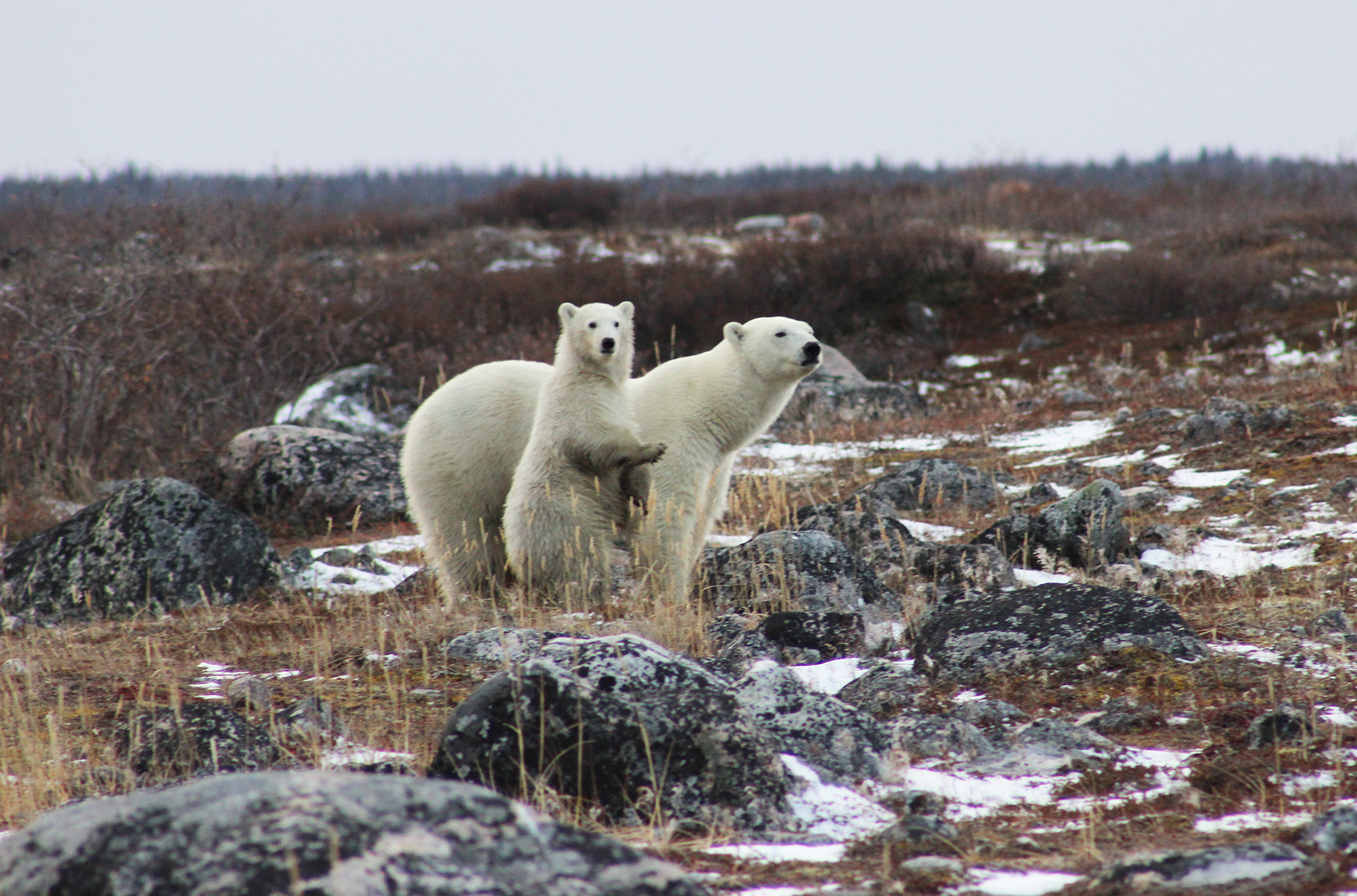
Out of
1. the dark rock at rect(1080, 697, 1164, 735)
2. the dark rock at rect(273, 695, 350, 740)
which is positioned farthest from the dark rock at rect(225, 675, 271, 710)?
the dark rock at rect(1080, 697, 1164, 735)

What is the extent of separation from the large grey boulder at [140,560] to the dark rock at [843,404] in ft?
22.0

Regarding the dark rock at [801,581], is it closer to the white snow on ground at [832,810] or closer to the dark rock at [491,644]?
the dark rock at [491,644]

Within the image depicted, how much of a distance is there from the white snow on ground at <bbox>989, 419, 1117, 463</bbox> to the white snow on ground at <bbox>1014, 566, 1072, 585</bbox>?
3703 millimetres

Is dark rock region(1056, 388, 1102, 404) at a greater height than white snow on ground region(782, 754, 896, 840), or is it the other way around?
dark rock region(1056, 388, 1102, 404)

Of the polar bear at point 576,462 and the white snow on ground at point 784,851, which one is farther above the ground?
the polar bear at point 576,462

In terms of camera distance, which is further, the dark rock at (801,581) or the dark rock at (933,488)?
the dark rock at (933,488)

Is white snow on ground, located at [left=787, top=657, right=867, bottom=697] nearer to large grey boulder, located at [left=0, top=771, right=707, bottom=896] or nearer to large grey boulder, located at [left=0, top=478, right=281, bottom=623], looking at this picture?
large grey boulder, located at [left=0, top=771, right=707, bottom=896]

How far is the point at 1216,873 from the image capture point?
217 cm

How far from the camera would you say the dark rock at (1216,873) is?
214 centimetres

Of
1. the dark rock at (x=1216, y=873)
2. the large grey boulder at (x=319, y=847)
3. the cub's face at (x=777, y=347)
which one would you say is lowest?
the dark rock at (x=1216, y=873)

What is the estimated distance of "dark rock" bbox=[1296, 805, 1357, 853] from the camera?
2.39 m

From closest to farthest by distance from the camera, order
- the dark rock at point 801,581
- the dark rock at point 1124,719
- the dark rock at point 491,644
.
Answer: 1. the dark rock at point 1124,719
2. the dark rock at point 491,644
3. the dark rock at point 801,581

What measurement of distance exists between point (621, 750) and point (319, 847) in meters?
1.12

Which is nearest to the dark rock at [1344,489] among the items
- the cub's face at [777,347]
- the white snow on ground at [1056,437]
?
the white snow on ground at [1056,437]
